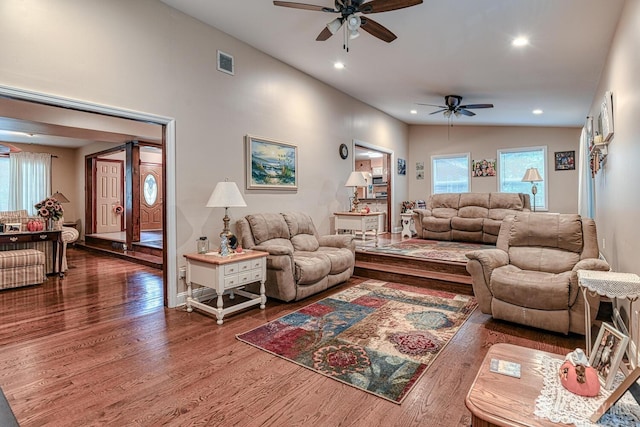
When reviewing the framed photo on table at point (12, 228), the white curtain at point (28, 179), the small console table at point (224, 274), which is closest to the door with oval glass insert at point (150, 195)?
the white curtain at point (28, 179)

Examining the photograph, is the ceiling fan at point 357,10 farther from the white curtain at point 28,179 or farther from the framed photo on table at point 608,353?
the white curtain at point 28,179

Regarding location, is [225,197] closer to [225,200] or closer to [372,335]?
[225,200]

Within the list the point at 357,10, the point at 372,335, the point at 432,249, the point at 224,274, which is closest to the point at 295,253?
the point at 224,274

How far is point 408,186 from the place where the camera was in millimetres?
9023

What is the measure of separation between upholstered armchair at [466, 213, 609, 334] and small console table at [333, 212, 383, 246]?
2.39 meters

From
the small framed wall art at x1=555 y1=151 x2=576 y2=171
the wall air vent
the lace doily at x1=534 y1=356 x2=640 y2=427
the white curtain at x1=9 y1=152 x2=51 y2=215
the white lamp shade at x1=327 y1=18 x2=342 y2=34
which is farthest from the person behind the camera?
the white curtain at x1=9 y1=152 x2=51 y2=215

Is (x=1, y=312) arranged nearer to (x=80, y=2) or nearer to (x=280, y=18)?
(x=80, y=2)

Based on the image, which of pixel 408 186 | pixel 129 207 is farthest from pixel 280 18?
pixel 408 186

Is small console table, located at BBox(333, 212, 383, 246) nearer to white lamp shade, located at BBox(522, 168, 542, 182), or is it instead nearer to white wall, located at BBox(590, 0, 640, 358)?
white wall, located at BBox(590, 0, 640, 358)

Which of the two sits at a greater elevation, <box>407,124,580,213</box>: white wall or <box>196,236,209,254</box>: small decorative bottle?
<box>407,124,580,213</box>: white wall

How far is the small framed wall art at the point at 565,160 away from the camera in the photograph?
713 centimetres

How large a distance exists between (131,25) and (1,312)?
3264 millimetres

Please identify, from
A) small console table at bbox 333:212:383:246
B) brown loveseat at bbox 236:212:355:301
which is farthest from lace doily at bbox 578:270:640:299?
small console table at bbox 333:212:383:246

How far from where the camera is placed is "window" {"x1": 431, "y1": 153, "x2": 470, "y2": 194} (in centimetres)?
845
